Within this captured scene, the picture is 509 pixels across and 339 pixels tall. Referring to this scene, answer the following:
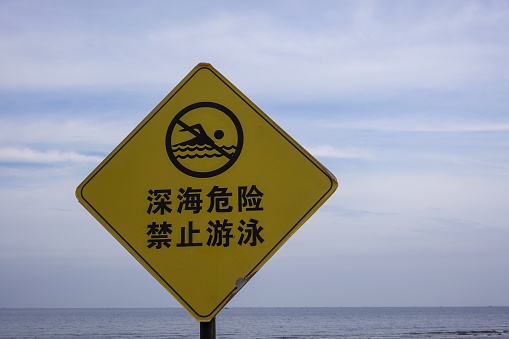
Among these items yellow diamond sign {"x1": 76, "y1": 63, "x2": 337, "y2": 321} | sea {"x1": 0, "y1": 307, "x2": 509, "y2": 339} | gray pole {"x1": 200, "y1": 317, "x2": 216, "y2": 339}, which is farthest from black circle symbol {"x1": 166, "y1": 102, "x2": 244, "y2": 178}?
sea {"x1": 0, "y1": 307, "x2": 509, "y2": 339}

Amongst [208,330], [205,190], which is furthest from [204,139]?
[208,330]

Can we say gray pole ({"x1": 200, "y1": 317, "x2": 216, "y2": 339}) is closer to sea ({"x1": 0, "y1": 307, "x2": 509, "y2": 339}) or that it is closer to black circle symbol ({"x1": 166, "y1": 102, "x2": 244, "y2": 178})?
black circle symbol ({"x1": 166, "y1": 102, "x2": 244, "y2": 178})

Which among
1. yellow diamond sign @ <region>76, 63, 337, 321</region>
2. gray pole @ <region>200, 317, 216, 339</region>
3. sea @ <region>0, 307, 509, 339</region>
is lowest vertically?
sea @ <region>0, 307, 509, 339</region>

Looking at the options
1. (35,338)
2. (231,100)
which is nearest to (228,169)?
(231,100)

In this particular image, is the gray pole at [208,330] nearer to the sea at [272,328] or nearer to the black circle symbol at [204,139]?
the black circle symbol at [204,139]

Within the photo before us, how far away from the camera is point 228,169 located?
1875 mm

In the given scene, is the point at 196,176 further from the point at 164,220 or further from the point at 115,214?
the point at 115,214

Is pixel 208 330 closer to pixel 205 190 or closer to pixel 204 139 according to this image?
pixel 205 190

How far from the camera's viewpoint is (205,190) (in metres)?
1.86

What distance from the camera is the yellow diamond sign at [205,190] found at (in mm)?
1811

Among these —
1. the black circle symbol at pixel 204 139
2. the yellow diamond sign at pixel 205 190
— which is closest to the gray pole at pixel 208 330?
the yellow diamond sign at pixel 205 190

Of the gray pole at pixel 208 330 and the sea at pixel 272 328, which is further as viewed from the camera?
the sea at pixel 272 328

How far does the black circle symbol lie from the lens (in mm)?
1886

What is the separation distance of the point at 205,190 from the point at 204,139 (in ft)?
0.58
